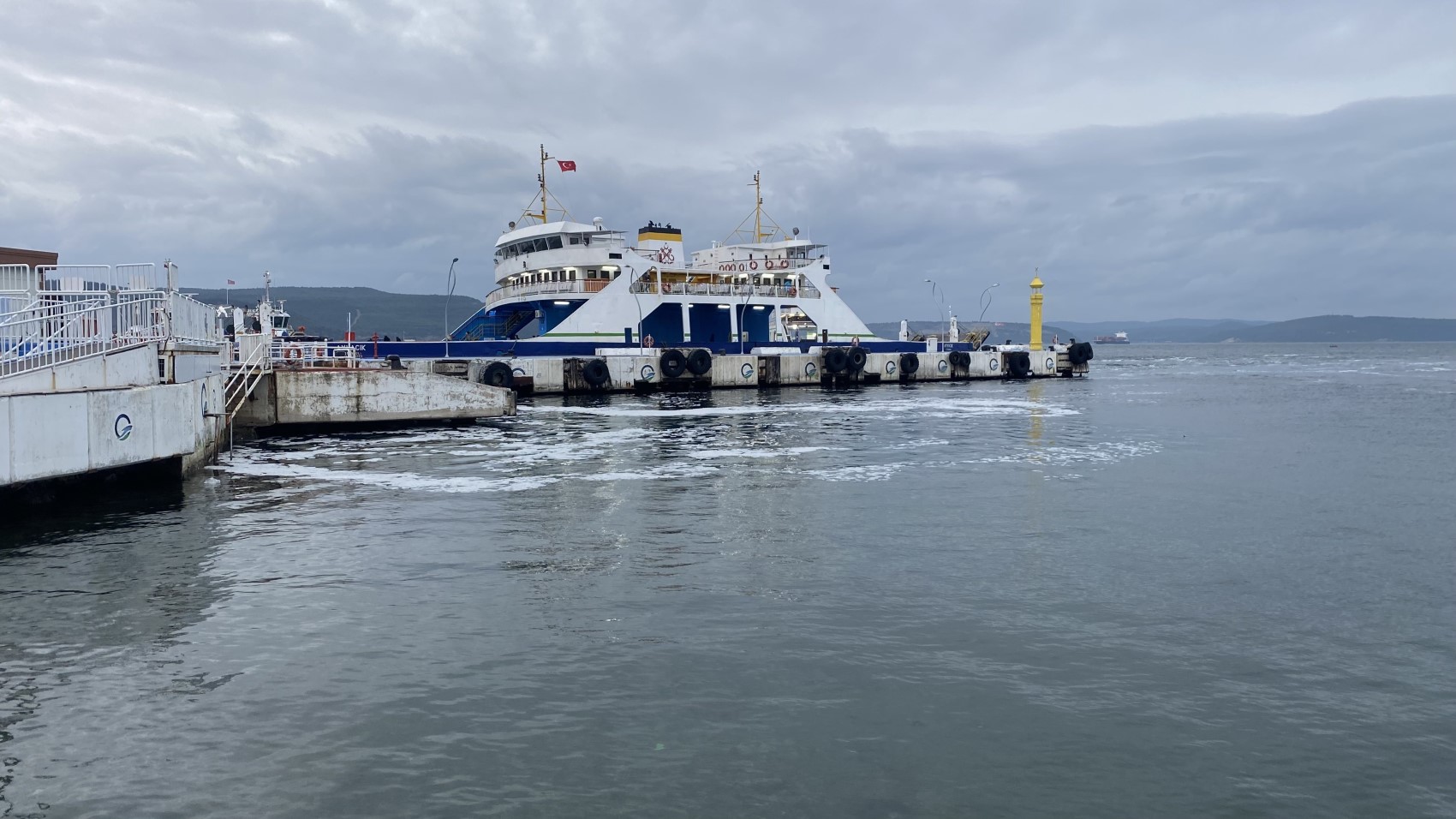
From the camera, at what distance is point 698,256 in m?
→ 73.4

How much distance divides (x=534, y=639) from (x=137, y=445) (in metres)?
13.6

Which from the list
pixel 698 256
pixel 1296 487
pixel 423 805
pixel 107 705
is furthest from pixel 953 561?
pixel 698 256

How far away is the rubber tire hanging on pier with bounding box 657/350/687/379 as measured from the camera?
56000mm

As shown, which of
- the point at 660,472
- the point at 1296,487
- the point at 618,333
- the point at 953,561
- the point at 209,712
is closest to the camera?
the point at 209,712

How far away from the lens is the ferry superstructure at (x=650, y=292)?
5850 centimetres

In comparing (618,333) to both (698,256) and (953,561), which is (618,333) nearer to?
(698,256)

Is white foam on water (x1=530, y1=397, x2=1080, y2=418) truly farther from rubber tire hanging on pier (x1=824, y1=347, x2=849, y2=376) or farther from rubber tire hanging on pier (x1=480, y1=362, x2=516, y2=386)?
rubber tire hanging on pier (x1=824, y1=347, x2=849, y2=376)

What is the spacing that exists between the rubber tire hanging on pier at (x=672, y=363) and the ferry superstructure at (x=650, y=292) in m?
2.51

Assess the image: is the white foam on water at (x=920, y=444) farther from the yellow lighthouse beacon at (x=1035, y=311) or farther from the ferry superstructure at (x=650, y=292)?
the yellow lighthouse beacon at (x=1035, y=311)

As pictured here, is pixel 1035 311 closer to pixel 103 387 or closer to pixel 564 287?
pixel 564 287

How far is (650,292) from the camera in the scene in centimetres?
6078

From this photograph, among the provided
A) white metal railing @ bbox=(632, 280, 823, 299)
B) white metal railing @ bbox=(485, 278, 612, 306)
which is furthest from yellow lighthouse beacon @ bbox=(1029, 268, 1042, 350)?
white metal railing @ bbox=(485, 278, 612, 306)

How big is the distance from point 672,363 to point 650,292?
270 inches

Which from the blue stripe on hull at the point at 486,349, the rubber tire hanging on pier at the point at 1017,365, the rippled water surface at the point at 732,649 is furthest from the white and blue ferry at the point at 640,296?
the rippled water surface at the point at 732,649
